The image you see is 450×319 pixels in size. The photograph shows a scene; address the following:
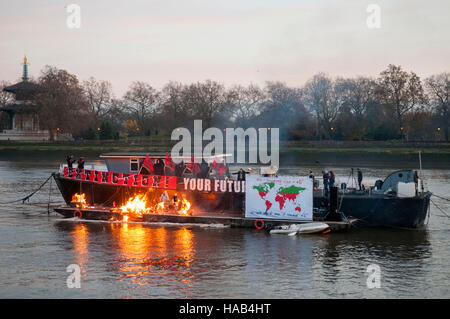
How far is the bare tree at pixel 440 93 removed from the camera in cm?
10981

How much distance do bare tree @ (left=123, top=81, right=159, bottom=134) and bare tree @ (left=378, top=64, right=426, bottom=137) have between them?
186 ft

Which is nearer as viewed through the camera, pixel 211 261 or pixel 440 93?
pixel 211 261

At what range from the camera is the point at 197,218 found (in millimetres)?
31578

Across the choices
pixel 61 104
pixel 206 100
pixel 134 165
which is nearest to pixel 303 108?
pixel 206 100

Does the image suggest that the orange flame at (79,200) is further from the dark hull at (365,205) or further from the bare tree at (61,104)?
the bare tree at (61,104)

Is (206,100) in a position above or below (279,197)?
above

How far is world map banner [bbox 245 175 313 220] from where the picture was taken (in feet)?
99.1

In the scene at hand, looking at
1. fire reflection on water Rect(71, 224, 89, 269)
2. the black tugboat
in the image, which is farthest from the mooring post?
fire reflection on water Rect(71, 224, 89, 269)

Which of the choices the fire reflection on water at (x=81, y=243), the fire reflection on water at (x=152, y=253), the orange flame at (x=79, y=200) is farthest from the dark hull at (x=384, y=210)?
the orange flame at (x=79, y=200)

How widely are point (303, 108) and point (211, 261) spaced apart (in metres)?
82.0

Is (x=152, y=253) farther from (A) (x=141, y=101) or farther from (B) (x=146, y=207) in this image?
(A) (x=141, y=101)

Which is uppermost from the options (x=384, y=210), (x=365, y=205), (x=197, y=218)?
(x=365, y=205)

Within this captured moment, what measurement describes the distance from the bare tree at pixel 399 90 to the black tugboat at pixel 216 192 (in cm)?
7500
